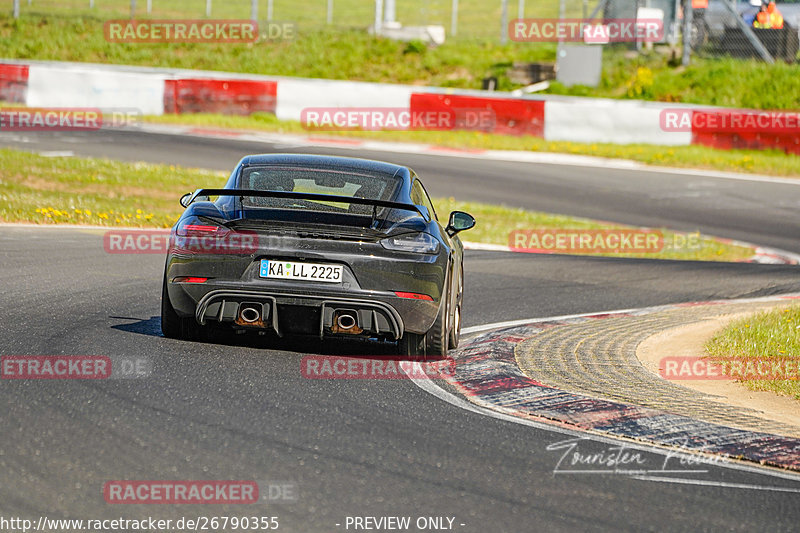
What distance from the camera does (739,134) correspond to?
83.6 ft

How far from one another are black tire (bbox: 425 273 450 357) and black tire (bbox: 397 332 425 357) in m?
Result: 0.03

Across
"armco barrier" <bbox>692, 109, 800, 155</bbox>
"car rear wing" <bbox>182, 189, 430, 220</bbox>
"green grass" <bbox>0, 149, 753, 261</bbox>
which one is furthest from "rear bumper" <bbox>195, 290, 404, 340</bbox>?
"armco barrier" <bbox>692, 109, 800, 155</bbox>

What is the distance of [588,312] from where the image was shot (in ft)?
35.0

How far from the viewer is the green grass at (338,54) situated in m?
30.9

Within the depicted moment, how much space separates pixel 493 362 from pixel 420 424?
184 centimetres

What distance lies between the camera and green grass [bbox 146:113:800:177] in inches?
971

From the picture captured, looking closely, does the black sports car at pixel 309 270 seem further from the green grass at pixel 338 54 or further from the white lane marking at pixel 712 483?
the green grass at pixel 338 54

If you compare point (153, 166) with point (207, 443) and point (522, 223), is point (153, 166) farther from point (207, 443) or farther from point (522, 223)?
point (207, 443)

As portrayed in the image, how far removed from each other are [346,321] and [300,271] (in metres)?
0.39

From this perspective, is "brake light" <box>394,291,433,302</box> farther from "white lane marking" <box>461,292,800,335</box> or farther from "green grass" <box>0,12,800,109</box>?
"green grass" <box>0,12,800,109</box>

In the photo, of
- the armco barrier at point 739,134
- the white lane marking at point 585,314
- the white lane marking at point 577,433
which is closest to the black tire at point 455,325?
the white lane marking at point 585,314

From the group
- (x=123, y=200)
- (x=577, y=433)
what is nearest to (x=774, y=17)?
(x=123, y=200)

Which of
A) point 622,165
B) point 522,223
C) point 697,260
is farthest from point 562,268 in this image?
Answer: point 622,165

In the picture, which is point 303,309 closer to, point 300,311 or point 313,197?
point 300,311
